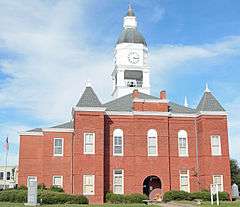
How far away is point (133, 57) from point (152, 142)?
15.9 meters

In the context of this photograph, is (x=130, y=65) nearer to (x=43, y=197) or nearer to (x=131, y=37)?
(x=131, y=37)

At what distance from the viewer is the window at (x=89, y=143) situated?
140 ft

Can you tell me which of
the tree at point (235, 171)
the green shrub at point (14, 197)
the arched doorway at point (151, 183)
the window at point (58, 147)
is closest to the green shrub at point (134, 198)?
the arched doorway at point (151, 183)

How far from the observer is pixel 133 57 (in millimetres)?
57469

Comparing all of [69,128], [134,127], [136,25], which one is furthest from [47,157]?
[136,25]

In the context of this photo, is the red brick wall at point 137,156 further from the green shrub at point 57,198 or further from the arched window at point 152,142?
the green shrub at point 57,198

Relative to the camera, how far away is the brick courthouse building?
4269 cm

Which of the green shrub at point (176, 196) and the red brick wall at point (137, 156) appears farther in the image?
the red brick wall at point (137, 156)

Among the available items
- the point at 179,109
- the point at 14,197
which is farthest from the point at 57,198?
the point at 179,109

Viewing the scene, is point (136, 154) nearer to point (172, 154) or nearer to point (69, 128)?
point (172, 154)

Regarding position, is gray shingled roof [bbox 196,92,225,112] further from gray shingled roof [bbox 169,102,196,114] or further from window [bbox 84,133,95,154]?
window [bbox 84,133,95,154]

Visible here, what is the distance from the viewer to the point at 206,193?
41.6 m

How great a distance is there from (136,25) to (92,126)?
75.9 ft

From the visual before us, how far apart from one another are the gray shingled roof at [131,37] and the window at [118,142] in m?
17.2
